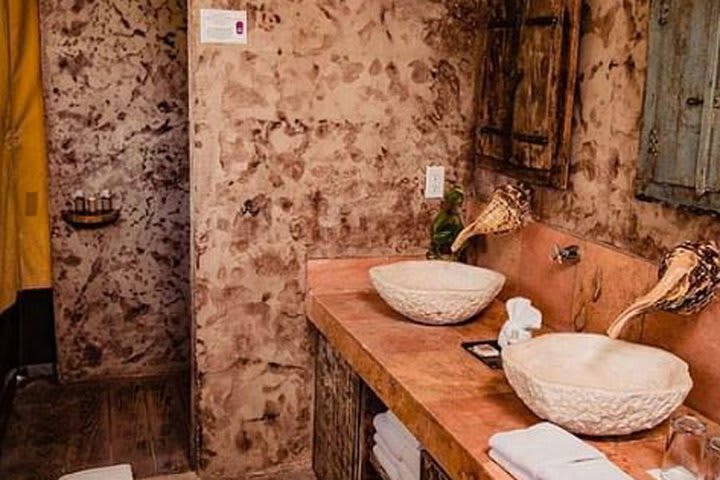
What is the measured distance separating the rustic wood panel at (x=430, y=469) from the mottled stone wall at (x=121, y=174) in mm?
2382

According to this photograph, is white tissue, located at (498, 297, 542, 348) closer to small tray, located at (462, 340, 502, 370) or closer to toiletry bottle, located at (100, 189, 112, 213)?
small tray, located at (462, 340, 502, 370)

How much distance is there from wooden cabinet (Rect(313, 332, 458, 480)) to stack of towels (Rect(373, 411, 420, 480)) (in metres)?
0.05

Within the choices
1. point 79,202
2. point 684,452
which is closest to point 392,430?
point 684,452

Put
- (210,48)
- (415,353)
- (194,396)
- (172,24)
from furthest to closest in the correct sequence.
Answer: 1. (172,24)
2. (194,396)
3. (210,48)
4. (415,353)

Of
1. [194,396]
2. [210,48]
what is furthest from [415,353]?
[210,48]

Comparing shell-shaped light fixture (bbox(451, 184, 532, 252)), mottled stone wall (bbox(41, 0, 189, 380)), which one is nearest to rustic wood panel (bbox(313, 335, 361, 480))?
shell-shaped light fixture (bbox(451, 184, 532, 252))

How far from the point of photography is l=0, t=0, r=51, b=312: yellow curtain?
3340mm

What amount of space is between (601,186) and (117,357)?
2773 mm

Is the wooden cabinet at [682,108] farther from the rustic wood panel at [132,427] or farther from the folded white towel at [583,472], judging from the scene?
the rustic wood panel at [132,427]

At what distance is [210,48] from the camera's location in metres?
2.62

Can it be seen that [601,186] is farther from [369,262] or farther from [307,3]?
[307,3]

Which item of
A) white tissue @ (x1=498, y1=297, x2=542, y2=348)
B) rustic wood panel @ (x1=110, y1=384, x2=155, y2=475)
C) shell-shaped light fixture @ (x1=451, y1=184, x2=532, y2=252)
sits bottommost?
rustic wood panel @ (x1=110, y1=384, x2=155, y2=475)

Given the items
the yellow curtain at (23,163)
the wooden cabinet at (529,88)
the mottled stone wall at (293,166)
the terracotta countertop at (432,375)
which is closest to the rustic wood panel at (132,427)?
the mottled stone wall at (293,166)

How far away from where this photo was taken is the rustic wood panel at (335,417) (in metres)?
2.54
